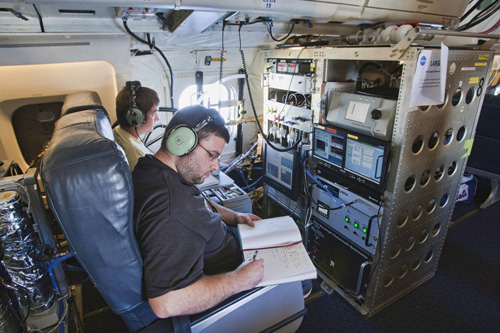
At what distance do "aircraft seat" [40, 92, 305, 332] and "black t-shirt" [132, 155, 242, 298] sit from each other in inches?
2.5

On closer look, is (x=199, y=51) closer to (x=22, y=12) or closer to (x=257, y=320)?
(x=22, y=12)

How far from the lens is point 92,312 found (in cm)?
242

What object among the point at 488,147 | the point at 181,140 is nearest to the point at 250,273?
the point at 181,140

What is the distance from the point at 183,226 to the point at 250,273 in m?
0.43

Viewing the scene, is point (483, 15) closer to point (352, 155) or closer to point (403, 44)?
point (403, 44)

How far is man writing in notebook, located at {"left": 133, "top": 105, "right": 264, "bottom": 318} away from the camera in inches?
47.1

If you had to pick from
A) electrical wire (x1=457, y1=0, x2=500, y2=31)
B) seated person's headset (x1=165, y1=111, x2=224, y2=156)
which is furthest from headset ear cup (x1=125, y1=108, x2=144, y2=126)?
electrical wire (x1=457, y1=0, x2=500, y2=31)

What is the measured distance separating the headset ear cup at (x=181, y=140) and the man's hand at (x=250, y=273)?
0.63 metres

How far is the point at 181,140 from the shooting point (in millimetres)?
1372

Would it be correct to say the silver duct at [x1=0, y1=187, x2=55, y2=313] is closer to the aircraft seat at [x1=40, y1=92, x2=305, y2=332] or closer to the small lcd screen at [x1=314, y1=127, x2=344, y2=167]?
the aircraft seat at [x1=40, y1=92, x2=305, y2=332]

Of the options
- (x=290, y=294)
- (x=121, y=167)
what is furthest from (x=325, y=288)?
(x=121, y=167)

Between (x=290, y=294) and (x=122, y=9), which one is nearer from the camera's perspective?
(x=290, y=294)

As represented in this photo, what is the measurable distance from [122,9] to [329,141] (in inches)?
67.1

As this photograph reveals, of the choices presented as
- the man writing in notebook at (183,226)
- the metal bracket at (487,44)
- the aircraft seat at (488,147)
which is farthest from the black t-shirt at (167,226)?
the aircraft seat at (488,147)
